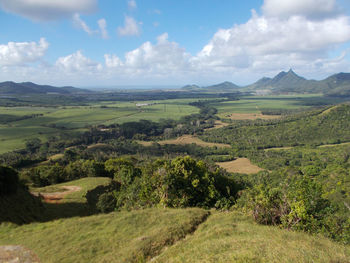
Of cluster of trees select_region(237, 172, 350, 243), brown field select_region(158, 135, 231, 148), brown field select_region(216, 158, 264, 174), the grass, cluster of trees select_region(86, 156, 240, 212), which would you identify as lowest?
brown field select_region(216, 158, 264, 174)

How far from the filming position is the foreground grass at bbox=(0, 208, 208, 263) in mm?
18094

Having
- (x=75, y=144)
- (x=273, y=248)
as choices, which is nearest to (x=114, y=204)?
(x=273, y=248)

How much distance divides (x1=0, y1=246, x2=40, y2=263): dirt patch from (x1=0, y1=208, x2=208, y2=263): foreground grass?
49cm

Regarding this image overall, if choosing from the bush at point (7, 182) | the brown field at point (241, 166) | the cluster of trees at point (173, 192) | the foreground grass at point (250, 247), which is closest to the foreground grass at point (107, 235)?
the foreground grass at point (250, 247)

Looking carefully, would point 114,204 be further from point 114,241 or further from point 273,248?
point 273,248

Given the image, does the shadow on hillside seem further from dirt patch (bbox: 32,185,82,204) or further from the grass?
dirt patch (bbox: 32,185,82,204)

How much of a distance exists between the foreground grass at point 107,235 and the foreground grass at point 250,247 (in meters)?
1.98

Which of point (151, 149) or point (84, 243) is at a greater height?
point (84, 243)

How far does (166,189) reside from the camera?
1233 inches

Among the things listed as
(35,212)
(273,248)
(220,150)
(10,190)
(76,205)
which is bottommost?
(220,150)

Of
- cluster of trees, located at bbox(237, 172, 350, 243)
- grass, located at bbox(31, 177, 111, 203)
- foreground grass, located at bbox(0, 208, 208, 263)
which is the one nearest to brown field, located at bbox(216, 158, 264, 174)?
grass, located at bbox(31, 177, 111, 203)

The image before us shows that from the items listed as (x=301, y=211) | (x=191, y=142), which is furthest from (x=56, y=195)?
(x=191, y=142)

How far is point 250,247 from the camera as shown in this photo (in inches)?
574

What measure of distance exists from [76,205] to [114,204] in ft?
25.8
